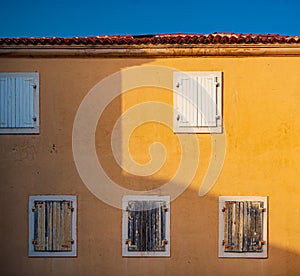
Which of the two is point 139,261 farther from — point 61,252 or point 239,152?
point 239,152

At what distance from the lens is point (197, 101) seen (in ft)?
25.3

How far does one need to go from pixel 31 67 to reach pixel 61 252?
144 inches

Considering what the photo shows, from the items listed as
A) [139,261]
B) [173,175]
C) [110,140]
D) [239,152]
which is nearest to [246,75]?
[239,152]

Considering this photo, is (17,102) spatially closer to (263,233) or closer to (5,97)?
(5,97)

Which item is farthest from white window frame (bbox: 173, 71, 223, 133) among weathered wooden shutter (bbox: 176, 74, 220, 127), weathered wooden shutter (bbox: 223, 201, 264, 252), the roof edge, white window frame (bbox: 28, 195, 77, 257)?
white window frame (bbox: 28, 195, 77, 257)

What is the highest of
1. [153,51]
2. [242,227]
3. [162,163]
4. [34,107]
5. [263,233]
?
[153,51]

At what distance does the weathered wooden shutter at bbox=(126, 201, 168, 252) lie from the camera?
25.1 ft

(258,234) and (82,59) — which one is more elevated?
(82,59)

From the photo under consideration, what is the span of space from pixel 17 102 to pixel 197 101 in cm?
352


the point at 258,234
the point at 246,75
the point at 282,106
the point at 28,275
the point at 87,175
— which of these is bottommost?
the point at 28,275

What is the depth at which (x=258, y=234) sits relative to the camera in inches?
299

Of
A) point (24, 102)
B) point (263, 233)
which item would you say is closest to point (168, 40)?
point (24, 102)

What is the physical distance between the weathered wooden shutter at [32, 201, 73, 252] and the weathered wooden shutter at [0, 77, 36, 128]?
161cm

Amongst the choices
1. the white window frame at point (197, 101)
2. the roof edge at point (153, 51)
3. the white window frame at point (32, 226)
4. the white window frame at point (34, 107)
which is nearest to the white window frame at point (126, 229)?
the white window frame at point (32, 226)
